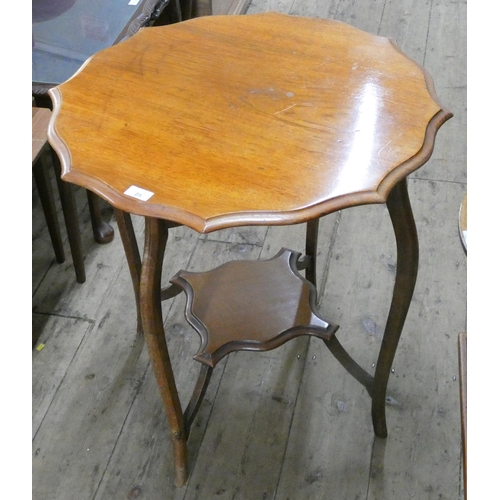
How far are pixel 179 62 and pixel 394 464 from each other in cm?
97

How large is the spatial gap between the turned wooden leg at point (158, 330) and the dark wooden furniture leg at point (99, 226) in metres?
0.79

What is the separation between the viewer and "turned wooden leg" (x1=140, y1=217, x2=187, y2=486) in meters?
1.19

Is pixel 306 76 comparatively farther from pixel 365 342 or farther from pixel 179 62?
pixel 365 342

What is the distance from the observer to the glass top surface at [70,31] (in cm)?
184

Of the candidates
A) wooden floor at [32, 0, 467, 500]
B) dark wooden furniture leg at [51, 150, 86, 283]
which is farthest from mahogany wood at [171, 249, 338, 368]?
dark wooden furniture leg at [51, 150, 86, 283]

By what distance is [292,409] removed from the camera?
163cm

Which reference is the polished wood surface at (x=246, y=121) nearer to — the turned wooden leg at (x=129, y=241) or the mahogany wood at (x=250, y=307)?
Result: the turned wooden leg at (x=129, y=241)

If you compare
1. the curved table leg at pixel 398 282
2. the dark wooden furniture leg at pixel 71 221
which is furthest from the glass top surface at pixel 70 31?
the curved table leg at pixel 398 282

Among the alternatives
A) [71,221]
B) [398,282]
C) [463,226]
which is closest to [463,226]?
[463,226]

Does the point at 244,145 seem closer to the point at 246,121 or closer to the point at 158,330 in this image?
the point at 246,121

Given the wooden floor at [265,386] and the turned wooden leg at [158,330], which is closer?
the turned wooden leg at [158,330]

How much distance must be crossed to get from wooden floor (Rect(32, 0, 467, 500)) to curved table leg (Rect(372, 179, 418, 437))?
12cm

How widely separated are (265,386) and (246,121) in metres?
0.73

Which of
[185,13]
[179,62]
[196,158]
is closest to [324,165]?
[196,158]
